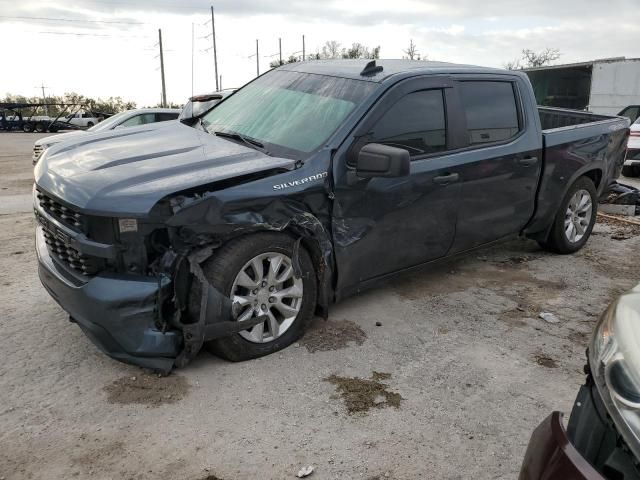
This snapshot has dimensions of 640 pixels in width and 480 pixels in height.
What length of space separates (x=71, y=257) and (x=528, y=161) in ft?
12.0

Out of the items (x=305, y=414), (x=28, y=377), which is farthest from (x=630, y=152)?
(x=28, y=377)

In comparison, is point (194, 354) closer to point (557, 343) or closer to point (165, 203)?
point (165, 203)

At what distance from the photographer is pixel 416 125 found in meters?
4.07

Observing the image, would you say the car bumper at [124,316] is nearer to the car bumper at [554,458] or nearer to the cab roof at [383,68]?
the car bumper at [554,458]

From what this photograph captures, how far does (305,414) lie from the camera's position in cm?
299

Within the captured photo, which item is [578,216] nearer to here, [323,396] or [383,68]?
[383,68]

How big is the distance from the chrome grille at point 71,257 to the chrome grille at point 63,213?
0.11m

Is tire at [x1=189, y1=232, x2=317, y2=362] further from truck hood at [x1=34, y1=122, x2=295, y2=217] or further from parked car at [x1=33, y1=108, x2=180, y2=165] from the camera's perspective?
parked car at [x1=33, y1=108, x2=180, y2=165]

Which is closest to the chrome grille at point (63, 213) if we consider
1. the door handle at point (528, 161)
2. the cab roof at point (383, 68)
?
the cab roof at point (383, 68)

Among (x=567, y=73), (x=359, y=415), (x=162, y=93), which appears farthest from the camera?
(x=162, y=93)

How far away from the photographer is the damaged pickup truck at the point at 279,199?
3074mm

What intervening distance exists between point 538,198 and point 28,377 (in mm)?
4274

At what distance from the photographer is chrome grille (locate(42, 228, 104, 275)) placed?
3.11 meters

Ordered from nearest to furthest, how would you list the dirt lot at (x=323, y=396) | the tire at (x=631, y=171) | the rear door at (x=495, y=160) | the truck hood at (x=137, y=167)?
the dirt lot at (x=323, y=396)
the truck hood at (x=137, y=167)
the rear door at (x=495, y=160)
the tire at (x=631, y=171)
